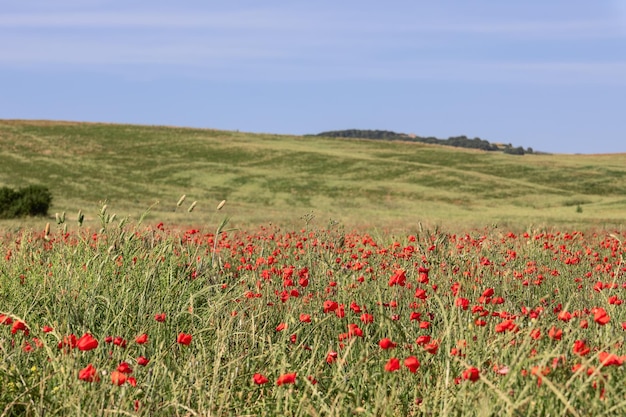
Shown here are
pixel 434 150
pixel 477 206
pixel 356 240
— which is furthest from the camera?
pixel 434 150

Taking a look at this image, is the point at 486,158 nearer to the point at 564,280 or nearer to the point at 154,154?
the point at 154,154

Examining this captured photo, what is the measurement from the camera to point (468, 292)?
21.4 feet

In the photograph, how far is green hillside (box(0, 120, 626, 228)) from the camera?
37625 mm

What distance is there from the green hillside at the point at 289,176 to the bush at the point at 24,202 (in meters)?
3.00

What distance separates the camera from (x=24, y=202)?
82.7 ft

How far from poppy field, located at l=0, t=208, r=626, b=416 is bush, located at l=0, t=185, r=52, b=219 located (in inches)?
716

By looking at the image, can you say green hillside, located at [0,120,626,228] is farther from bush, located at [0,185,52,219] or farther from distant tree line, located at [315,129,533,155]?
distant tree line, located at [315,129,533,155]

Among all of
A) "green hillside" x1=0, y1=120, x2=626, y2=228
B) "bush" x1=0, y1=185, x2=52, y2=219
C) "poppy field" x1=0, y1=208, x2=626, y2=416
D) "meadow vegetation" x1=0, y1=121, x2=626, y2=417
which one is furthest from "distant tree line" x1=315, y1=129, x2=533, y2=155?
"poppy field" x1=0, y1=208, x2=626, y2=416

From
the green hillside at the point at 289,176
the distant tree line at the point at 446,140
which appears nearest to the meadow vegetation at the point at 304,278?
the green hillside at the point at 289,176

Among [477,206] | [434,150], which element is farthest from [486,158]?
[477,206]

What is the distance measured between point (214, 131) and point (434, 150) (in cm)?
2206

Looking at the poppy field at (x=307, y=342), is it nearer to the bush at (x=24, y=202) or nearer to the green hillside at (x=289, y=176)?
the bush at (x=24, y=202)

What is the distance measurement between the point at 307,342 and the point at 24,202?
22.5m

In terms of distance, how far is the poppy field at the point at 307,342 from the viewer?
10.6ft
